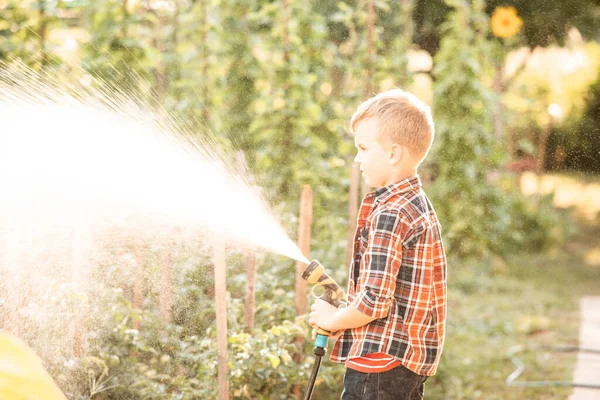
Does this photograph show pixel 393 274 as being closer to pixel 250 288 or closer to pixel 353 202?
pixel 250 288

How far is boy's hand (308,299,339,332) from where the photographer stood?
7.14ft

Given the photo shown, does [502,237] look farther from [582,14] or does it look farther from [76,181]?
[76,181]

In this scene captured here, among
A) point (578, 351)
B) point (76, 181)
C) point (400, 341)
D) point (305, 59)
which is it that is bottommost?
point (578, 351)

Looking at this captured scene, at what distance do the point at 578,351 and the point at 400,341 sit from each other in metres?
3.53

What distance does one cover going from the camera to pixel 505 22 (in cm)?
566

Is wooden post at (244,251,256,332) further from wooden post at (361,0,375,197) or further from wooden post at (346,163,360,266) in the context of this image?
wooden post at (361,0,375,197)

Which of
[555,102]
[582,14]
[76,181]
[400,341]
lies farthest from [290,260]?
[555,102]

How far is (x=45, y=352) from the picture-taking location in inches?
119

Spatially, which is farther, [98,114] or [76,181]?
[98,114]

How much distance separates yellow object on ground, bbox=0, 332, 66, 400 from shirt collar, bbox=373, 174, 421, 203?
1173 millimetres

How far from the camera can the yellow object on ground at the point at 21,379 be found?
120 centimetres

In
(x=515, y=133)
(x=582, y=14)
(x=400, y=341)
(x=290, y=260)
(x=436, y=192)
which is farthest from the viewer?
(x=515, y=133)

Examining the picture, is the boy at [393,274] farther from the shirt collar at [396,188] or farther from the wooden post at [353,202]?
the wooden post at [353,202]

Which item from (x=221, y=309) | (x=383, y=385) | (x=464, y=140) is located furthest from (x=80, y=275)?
(x=464, y=140)
